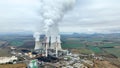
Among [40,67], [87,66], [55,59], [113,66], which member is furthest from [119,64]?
[40,67]

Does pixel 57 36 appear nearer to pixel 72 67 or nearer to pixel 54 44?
pixel 54 44

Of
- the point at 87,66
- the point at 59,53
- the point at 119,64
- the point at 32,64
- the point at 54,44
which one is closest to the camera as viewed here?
the point at 32,64

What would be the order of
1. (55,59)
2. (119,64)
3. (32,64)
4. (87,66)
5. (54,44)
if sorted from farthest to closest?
1. (54,44)
2. (119,64)
3. (55,59)
4. (87,66)
5. (32,64)

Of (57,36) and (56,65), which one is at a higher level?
(57,36)

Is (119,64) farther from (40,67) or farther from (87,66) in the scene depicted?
(40,67)

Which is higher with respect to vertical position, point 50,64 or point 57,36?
point 57,36

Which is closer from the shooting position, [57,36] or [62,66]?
[62,66]

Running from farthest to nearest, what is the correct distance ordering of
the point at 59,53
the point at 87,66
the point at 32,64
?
the point at 59,53
the point at 87,66
the point at 32,64

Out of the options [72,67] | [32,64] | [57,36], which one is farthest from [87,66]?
[57,36]

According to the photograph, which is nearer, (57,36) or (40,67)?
(40,67)
